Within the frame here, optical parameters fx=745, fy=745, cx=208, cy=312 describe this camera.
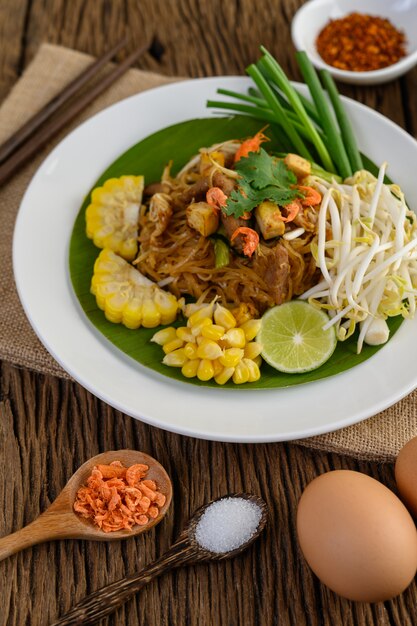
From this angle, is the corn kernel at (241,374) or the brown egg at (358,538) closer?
the brown egg at (358,538)

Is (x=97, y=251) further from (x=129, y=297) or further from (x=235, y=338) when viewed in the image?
(x=235, y=338)

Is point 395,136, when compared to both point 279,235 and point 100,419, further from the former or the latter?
point 100,419

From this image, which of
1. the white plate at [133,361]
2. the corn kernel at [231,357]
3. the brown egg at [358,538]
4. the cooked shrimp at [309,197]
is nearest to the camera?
the brown egg at [358,538]

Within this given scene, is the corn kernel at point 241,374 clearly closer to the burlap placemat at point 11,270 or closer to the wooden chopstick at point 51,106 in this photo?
the burlap placemat at point 11,270

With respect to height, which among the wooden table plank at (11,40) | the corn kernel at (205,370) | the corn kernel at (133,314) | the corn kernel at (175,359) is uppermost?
the wooden table plank at (11,40)

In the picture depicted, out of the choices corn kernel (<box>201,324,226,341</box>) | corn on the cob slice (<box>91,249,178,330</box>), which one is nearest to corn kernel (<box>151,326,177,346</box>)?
corn on the cob slice (<box>91,249,178,330</box>)

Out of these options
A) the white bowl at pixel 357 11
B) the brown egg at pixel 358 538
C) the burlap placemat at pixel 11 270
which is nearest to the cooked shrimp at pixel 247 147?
the white bowl at pixel 357 11

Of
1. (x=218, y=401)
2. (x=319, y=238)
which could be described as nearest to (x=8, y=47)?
(x=319, y=238)
